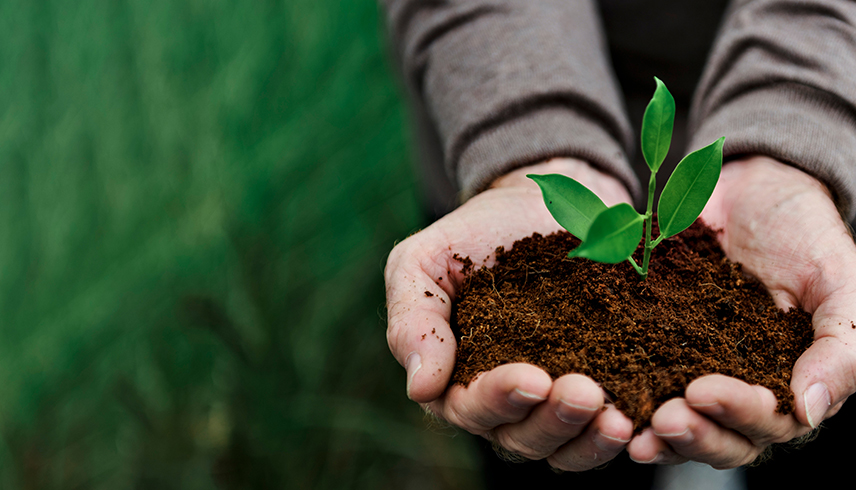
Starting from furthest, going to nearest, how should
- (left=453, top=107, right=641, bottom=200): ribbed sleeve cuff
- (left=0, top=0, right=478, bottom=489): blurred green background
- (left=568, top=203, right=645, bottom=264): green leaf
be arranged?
(left=0, top=0, right=478, bottom=489): blurred green background
(left=453, top=107, right=641, bottom=200): ribbed sleeve cuff
(left=568, top=203, right=645, bottom=264): green leaf

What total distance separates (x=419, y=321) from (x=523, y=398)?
0.19m

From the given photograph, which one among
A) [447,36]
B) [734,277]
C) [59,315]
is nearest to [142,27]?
[59,315]

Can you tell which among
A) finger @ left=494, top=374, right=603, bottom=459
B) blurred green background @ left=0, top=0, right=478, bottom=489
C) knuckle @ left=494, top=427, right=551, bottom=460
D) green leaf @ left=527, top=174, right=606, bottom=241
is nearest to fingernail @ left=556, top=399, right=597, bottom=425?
finger @ left=494, top=374, right=603, bottom=459

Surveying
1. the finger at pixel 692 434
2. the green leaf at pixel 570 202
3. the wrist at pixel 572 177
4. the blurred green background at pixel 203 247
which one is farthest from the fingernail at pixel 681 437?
the blurred green background at pixel 203 247

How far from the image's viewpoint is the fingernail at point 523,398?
0.57 meters

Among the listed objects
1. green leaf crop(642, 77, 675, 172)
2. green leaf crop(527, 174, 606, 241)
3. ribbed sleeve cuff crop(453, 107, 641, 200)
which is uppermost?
green leaf crop(642, 77, 675, 172)

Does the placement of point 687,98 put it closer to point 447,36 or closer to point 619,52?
point 619,52

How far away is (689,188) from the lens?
684 millimetres

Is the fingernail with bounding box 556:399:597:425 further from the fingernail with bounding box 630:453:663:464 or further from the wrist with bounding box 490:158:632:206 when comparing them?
the wrist with bounding box 490:158:632:206

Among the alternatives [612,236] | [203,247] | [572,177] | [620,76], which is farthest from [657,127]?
[203,247]

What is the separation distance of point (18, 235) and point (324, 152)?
1.02 m

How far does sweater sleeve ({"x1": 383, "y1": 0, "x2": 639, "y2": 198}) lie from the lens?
3.31 feet

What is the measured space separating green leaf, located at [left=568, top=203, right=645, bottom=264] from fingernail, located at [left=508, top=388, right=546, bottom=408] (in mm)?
162

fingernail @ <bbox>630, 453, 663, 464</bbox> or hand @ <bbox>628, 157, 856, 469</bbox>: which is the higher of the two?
hand @ <bbox>628, 157, 856, 469</bbox>
